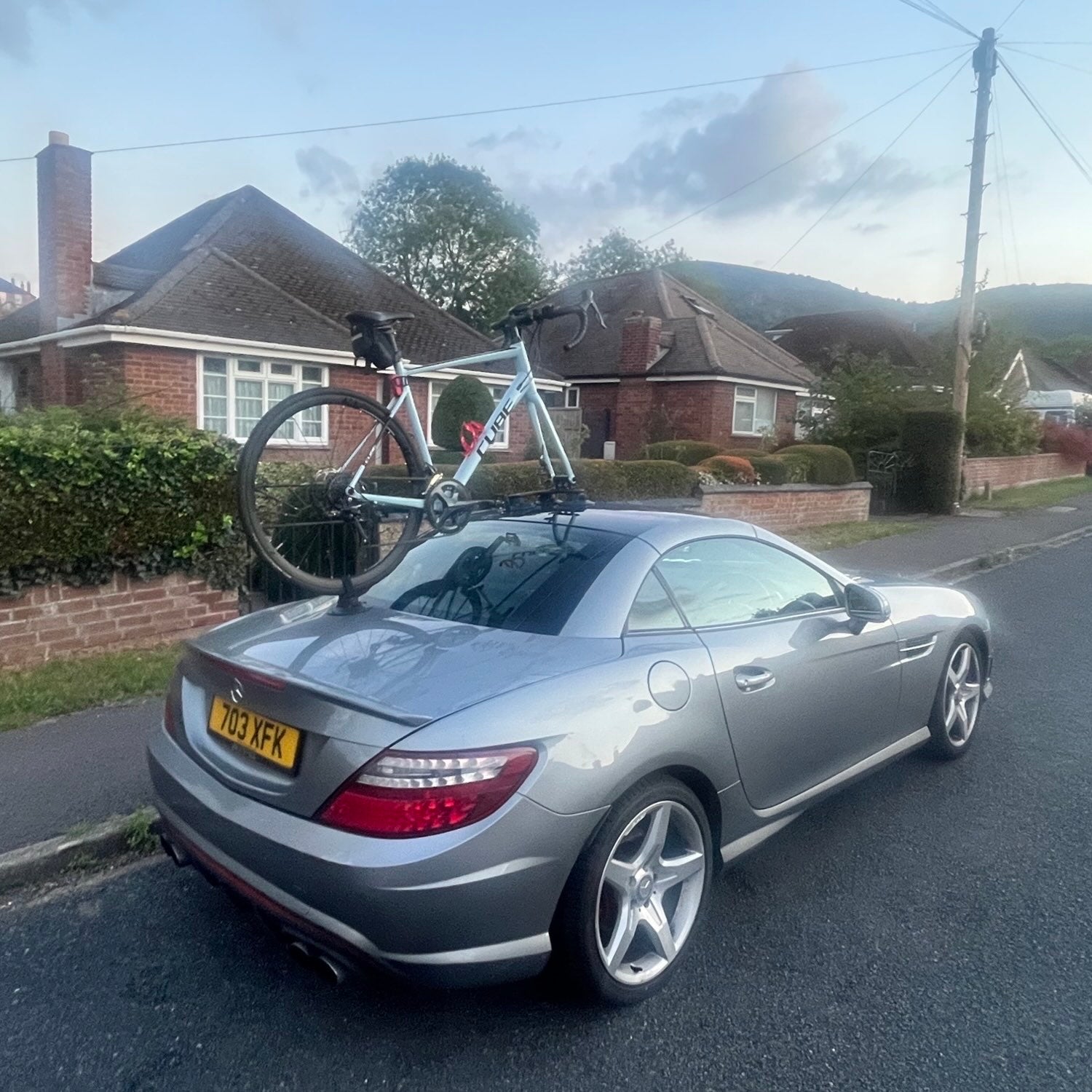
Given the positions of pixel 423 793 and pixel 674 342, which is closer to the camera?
pixel 423 793

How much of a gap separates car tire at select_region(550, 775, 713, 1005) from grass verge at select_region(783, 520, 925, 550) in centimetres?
992

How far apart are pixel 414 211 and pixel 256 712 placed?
155ft

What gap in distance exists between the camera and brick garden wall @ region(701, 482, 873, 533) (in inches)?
522

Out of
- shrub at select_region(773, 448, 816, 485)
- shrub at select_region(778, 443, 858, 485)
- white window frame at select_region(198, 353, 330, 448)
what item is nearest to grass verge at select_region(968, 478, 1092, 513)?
shrub at select_region(778, 443, 858, 485)

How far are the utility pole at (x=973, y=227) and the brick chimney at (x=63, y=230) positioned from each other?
1694 cm

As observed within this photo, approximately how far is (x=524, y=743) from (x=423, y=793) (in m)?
0.29

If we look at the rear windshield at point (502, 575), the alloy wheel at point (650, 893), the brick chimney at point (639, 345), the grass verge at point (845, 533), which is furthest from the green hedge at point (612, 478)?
the brick chimney at point (639, 345)

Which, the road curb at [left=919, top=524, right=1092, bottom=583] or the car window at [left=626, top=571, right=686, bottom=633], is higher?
the car window at [left=626, top=571, right=686, bottom=633]

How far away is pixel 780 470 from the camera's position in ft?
53.5

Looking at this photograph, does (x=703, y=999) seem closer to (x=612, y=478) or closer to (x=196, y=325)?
(x=612, y=478)

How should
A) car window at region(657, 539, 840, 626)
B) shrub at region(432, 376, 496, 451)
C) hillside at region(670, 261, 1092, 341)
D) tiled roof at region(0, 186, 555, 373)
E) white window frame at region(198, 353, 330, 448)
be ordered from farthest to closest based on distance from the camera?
hillside at region(670, 261, 1092, 341), shrub at region(432, 376, 496, 451), tiled roof at region(0, 186, 555, 373), white window frame at region(198, 353, 330, 448), car window at region(657, 539, 840, 626)

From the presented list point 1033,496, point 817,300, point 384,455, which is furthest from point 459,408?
point 817,300

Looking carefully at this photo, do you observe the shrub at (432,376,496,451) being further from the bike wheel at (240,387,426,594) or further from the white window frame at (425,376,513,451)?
the bike wheel at (240,387,426,594)

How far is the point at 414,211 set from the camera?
46.0 metres
